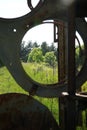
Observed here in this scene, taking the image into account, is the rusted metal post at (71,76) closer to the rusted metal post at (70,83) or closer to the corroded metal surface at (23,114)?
the rusted metal post at (70,83)

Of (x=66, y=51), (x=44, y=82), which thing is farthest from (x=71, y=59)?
(x=44, y=82)

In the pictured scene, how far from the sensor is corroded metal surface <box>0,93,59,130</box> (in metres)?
3.48

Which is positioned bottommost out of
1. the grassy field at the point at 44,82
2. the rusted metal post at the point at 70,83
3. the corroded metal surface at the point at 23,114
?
the grassy field at the point at 44,82

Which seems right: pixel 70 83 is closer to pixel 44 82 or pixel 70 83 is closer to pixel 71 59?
pixel 71 59

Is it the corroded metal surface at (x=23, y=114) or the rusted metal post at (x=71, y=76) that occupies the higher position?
the rusted metal post at (x=71, y=76)

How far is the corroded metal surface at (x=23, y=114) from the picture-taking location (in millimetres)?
3479

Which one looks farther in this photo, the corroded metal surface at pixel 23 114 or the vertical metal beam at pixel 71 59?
the corroded metal surface at pixel 23 114

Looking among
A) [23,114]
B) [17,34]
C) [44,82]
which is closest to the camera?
[23,114]

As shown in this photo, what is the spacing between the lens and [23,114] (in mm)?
3545

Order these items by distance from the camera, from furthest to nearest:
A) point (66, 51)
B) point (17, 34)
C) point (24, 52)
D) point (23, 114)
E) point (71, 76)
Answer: point (24, 52) < point (17, 34) < point (23, 114) < point (66, 51) < point (71, 76)

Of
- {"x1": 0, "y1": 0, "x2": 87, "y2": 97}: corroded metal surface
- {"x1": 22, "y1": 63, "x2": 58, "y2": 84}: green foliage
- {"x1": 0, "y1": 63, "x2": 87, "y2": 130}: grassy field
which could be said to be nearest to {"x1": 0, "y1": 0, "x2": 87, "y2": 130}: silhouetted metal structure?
{"x1": 0, "y1": 0, "x2": 87, "y2": 97}: corroded metal surface

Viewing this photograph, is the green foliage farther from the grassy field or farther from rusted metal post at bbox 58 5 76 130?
rusted metal post at bbox 58 5 76 130

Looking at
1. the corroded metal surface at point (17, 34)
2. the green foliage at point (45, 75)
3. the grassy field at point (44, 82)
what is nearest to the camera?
the corroded metal surface at point (17, 34)

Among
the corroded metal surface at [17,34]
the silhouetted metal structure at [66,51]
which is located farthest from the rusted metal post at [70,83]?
the corroded metal surface at [17,34]
